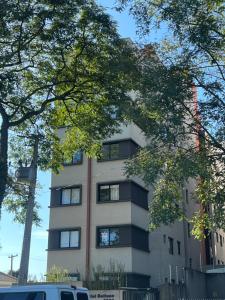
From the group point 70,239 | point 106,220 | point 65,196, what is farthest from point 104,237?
point 65,196

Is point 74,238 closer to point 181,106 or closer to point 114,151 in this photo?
point 114,151

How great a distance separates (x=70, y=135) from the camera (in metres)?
24.3

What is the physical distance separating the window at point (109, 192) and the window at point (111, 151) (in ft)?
6.87

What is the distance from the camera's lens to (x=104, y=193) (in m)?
37.1

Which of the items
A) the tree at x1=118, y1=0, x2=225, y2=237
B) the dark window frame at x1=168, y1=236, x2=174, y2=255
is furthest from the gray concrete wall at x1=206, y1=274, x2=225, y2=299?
the tree at x1=118, y1=0, x2=225, y2=237

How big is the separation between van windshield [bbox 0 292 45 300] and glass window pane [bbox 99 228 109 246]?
73.1ft

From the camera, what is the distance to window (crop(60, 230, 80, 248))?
36344mm

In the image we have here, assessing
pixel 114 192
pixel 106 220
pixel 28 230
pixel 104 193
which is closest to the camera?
pixel 28 230

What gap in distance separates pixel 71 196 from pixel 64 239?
3265 mm

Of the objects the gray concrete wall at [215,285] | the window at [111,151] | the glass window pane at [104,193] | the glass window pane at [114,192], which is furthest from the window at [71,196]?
the gray concrete wall at [215,285]

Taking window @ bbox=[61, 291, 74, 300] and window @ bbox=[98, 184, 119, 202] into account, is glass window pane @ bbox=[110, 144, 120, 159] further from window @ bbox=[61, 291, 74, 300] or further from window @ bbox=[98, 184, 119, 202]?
window @ bbox=[61, 291, 74, 300]

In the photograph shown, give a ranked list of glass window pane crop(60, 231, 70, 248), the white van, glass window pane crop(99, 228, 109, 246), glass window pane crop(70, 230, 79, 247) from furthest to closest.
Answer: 1. glass window pane crop(60, 231, 70, 248)
2. glass window pane crop(70, 230, 79, 247)
3. glass window pane crop(99, 228, 109, 246)
4. the white van

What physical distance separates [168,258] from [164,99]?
1016 inches

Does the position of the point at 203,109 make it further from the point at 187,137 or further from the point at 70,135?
the point at 70,135
